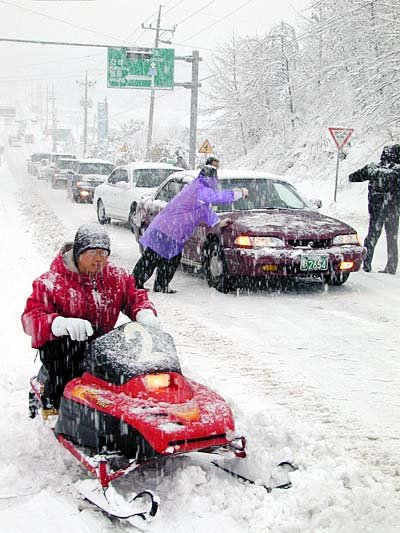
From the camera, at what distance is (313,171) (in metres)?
32.3

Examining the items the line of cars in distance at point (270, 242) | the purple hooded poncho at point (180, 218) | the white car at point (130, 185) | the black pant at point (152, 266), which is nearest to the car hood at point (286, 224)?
the line of cars in distance at point (270, 242)

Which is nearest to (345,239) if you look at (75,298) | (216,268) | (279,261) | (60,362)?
(279,261)

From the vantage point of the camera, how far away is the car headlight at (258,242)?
896cm

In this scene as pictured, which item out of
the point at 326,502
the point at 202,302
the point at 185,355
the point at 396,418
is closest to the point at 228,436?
the point at 326,502

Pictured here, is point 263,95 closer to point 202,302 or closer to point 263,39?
point 263,39

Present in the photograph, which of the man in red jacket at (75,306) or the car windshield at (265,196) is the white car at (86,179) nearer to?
the car windshield at (265,196)

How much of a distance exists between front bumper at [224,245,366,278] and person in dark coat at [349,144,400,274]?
191cm

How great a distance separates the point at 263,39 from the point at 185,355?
125ft

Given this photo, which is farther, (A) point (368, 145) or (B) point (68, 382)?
(A) point (368, 145)

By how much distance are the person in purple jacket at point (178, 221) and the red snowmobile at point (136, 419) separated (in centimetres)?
469

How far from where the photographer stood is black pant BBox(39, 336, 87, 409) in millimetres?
4227

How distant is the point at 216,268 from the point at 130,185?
24.1 feet

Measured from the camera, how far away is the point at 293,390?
18.1 ft

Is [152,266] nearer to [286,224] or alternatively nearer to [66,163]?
[286,224]
